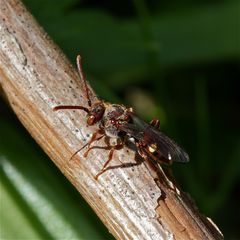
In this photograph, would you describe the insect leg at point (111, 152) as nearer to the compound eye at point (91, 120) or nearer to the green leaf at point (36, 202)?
the compound eye at point (91, 120)

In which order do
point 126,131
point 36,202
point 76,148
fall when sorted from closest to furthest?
point 76,148
point 36,202
point 126,131

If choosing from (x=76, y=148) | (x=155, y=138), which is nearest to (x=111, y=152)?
(x=76, y=148)

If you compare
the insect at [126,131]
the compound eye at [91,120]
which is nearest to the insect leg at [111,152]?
the insect at [126,131]

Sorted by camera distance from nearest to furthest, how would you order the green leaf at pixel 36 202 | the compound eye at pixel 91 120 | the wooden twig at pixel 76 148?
the wooden twig at pixel 76 148 < the compound eye at pixel 91 120 < the green leaf at pixel 36 202

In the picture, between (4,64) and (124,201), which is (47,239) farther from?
(4,64)

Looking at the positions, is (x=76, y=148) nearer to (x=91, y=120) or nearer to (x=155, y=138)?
(x=91, y=120)

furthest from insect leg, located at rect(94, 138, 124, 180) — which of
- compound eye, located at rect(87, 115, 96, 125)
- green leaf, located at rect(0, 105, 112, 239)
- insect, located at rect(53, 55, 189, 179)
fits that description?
green leaf, located at rect(0, 105, 112, 239)

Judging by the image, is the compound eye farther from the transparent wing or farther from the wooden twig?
the transparent wing
